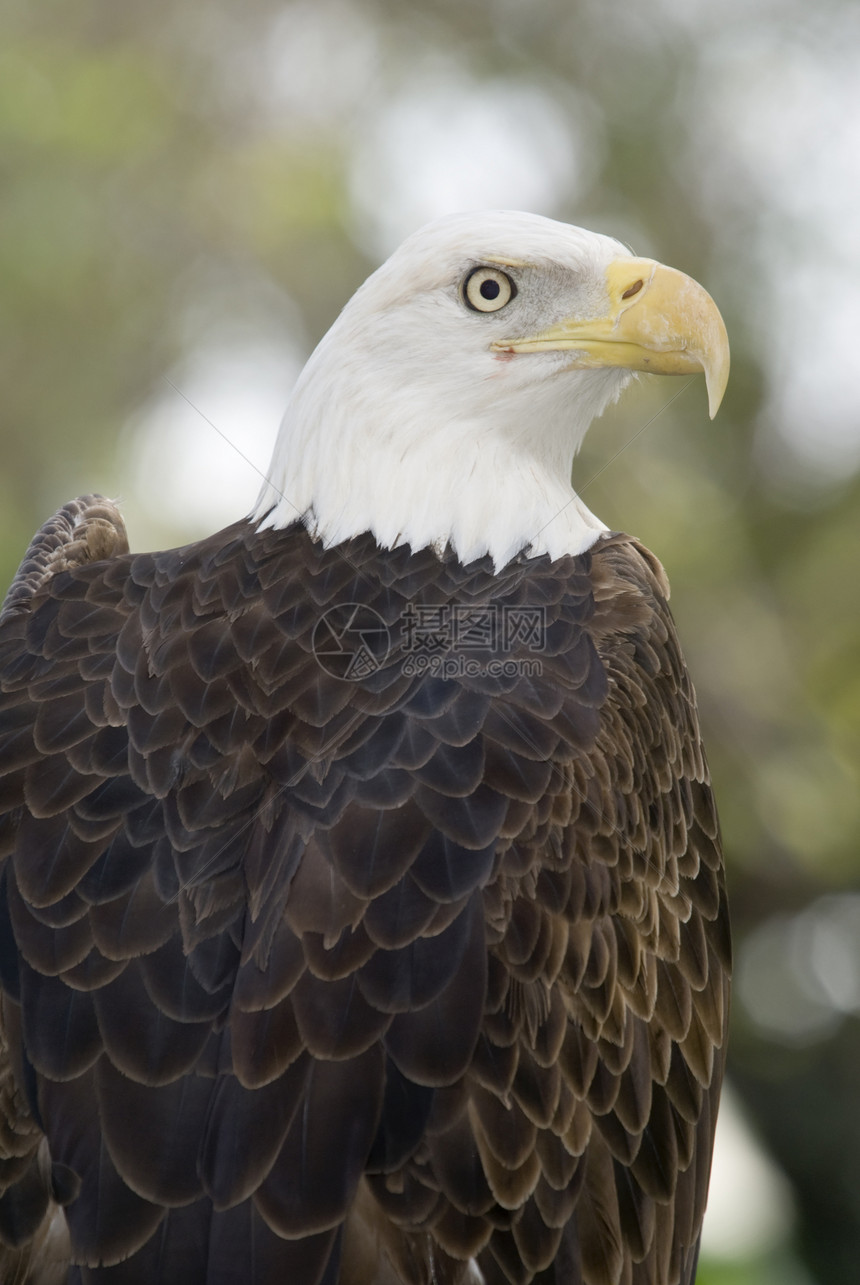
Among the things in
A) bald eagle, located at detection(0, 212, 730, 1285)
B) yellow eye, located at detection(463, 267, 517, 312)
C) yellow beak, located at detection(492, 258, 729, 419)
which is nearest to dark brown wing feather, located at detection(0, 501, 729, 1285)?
bald eagle, located at detection(0, 212, 730, 1285)

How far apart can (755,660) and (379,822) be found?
584cm

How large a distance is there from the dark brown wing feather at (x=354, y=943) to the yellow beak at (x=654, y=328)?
49cm

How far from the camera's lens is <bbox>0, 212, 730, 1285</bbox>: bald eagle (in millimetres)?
1863

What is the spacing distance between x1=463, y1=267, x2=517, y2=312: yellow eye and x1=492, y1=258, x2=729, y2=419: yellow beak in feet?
0.42

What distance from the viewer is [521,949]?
1.99 metres

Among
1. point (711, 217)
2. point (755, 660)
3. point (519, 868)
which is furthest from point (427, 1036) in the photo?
point (711, 217)

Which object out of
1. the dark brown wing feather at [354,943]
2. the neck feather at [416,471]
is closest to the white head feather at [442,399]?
the neck feather at [416,471]

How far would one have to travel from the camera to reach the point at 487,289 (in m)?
2.61

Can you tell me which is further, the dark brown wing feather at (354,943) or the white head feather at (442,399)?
the white head feather at (442,399)

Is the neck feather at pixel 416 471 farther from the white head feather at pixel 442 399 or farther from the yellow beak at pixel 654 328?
the yellow beak at pixel 654 328

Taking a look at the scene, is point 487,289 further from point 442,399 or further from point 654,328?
point 654,328

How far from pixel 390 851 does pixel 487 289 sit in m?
1.22

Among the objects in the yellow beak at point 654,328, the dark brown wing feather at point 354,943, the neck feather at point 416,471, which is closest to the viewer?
the dark brown wing feather at point 354,943

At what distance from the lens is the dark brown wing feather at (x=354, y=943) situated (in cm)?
185
